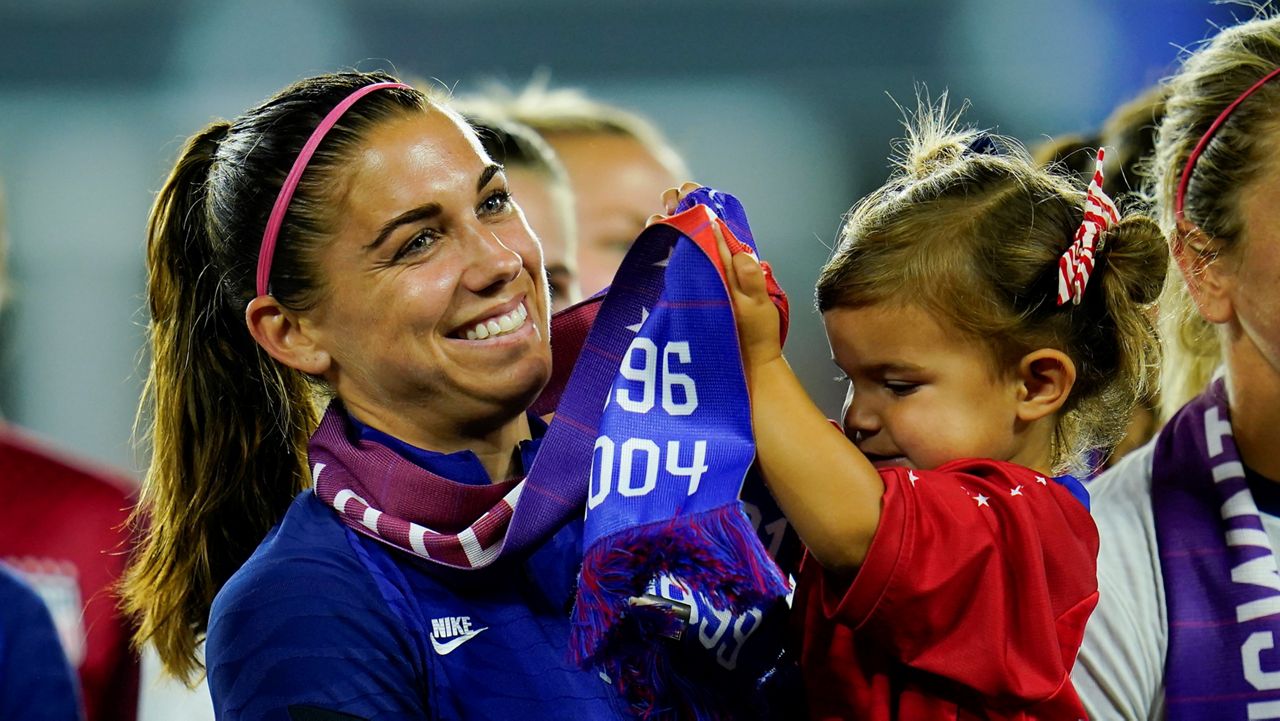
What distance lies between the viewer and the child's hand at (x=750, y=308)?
1482 millimetres

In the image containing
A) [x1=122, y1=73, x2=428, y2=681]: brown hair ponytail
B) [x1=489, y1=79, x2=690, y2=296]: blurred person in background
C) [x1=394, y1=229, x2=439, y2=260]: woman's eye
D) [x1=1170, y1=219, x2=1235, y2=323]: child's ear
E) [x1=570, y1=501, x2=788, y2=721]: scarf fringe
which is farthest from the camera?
[x1=489, y1=79, x2=690, y2=296]: blurred person in background

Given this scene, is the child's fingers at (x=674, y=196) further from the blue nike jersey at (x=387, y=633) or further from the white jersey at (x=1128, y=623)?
the white jersey at (x=1128, y=623)

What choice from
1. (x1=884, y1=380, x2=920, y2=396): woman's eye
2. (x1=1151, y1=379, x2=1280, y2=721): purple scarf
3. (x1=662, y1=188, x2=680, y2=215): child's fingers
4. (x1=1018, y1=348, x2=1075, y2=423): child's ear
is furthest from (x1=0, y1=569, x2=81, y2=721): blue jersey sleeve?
(x1=1151, y1=379, x2=1280, y2=721): purple scarf

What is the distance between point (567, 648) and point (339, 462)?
348mm

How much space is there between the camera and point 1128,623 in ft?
6.03

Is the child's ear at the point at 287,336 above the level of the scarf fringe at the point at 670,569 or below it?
above

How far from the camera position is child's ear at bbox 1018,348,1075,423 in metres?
1.69

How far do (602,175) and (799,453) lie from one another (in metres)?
1.84

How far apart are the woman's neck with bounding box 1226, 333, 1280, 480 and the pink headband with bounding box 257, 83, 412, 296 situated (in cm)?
125

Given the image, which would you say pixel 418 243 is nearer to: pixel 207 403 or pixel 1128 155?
pixel 207 403

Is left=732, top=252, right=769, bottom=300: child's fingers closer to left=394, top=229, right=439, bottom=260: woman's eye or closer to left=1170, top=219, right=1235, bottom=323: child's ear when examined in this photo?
left=394, top=229, right=439, bottom=260: woman's eye

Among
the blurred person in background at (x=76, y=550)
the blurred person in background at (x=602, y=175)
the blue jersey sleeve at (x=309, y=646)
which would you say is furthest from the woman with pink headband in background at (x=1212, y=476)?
the blurred person in background at (x=76, y=550)

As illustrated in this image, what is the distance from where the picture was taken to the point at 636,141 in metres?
3.32

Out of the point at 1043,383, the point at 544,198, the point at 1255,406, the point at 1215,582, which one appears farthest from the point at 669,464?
the point at 544,198
